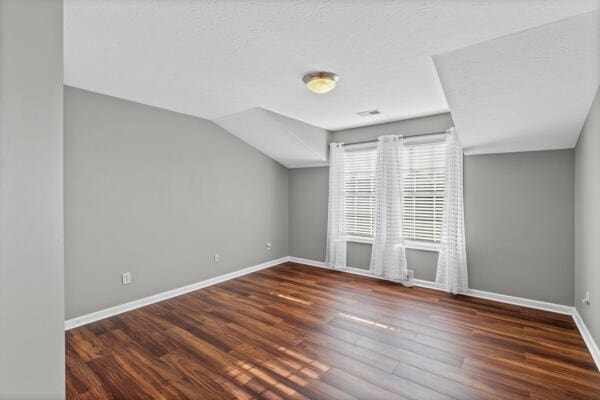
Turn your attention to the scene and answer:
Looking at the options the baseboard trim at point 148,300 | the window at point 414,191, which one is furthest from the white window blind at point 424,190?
the baseboard trim at point 148,300

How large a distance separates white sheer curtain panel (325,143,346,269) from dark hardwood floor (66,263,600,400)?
46.9 inches

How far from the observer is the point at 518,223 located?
134 inches

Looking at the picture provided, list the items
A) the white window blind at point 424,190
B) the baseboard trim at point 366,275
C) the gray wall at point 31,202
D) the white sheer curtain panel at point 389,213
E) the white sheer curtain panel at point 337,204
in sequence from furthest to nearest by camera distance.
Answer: the white sheer curtain panel at point 337,204, the white sheer curtain panel at point 389,213, the white window blind at point 424,190, the baseboard trim at point 366,275, the gray wall at point 31,202

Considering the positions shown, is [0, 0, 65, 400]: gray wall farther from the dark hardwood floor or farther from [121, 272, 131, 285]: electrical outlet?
[121, 272, 131, 285]: electrical outlet

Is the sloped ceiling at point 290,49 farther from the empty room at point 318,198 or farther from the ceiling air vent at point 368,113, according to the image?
the ceiling air vent at point 368,113

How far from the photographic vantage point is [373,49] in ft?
7.00

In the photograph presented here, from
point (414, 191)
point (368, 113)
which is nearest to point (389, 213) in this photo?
point (414, 191)

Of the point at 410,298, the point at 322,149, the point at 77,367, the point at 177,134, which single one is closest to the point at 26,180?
the point at 77,367

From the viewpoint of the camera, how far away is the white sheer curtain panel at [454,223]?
12.0 feet

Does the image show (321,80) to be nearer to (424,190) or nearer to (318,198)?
(424,190)

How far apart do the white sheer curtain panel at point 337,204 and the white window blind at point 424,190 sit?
100 centimetres

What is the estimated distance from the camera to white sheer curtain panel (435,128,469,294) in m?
3.64

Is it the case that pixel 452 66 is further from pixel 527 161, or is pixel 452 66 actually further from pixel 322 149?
pixel 322 149

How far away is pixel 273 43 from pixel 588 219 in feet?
9.68
